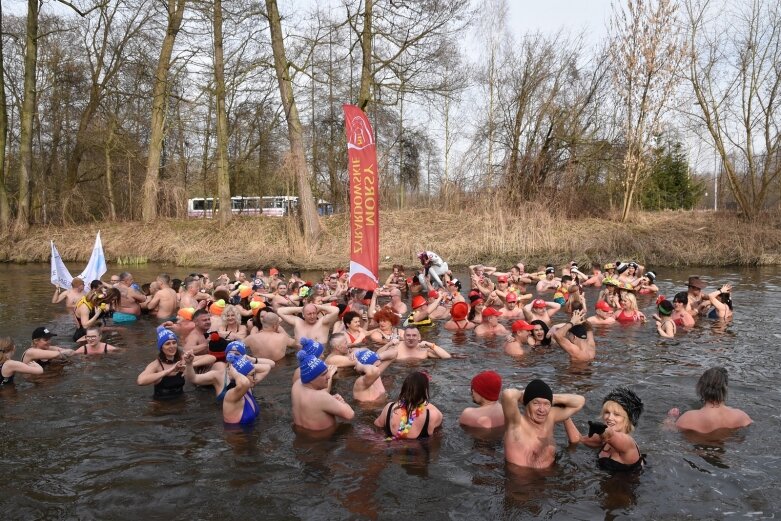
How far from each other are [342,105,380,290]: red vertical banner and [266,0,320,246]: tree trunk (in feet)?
39.4

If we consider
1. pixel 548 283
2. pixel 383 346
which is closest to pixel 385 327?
pixel 383 346

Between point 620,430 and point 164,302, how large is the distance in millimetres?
9975

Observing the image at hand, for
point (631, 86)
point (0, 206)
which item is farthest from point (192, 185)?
point (631, 86)

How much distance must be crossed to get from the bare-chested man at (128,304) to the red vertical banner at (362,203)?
5.29 m

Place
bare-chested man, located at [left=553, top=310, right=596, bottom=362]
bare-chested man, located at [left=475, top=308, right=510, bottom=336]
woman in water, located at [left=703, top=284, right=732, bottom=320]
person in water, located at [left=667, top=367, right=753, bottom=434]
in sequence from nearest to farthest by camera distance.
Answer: person in water, located at [left=667, top=367, right=753, bottom=434] → bare-chested man, located at [left=553, top=310, right=596, bottom=362] → bare-chested man, located at [left=475, top=308, right=510, bottom=336] → woman in water, located at [left=703, top=284, right=732, bottom=320]

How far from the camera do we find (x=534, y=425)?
4.93 metres

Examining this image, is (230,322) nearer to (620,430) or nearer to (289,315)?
(289,315)

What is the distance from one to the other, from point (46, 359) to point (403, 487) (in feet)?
19.2

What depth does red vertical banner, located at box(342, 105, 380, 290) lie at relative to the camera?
973 cm

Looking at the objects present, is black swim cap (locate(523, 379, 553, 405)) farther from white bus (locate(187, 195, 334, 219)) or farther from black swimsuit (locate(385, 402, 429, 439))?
white bus (locate(187, 195, 334, 219))

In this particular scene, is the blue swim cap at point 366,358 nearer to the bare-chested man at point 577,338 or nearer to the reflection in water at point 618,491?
the reflection in water at point 618,491

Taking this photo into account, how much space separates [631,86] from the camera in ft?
79.9

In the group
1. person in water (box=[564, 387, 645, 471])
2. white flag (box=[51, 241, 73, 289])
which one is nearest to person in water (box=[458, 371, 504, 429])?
person in water (box=[564, 387, 645, 471])

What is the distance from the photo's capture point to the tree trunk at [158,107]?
24859 millimetres
